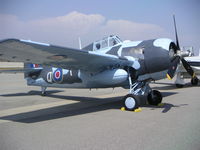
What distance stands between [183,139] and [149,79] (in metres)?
3.49

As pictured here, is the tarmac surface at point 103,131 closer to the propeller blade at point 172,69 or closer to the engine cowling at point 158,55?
the propeller blade at point 172,69

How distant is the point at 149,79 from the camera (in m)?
7.27

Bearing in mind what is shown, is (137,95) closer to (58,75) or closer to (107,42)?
(107,42)

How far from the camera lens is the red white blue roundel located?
8609mm

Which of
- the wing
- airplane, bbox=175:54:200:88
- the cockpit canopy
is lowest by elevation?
airplane, bbox=175:54:200:88

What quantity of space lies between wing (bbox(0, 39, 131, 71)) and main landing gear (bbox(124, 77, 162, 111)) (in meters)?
0.90

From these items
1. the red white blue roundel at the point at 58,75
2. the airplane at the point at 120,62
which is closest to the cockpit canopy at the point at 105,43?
the airplane at the point at 120,62

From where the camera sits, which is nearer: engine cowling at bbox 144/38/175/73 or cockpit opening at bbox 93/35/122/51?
engine cowling at bbox 144/38/175/73

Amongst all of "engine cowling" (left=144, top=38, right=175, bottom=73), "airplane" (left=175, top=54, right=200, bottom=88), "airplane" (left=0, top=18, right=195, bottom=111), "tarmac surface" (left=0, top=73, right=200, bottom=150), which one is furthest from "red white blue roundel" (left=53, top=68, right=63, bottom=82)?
"airplane" (left=175, top=54, right=200, bottom=88)

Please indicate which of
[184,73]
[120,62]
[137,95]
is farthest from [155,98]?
[184,73]

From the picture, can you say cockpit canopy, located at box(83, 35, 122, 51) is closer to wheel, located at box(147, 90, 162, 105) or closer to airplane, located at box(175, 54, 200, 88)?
wheel, located at box(147, 90, 162, 105)

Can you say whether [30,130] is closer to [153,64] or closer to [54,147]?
[54,147]

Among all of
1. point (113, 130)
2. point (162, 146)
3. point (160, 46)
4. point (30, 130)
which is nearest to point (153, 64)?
point (160, 46)

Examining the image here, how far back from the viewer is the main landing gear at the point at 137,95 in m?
6.74
